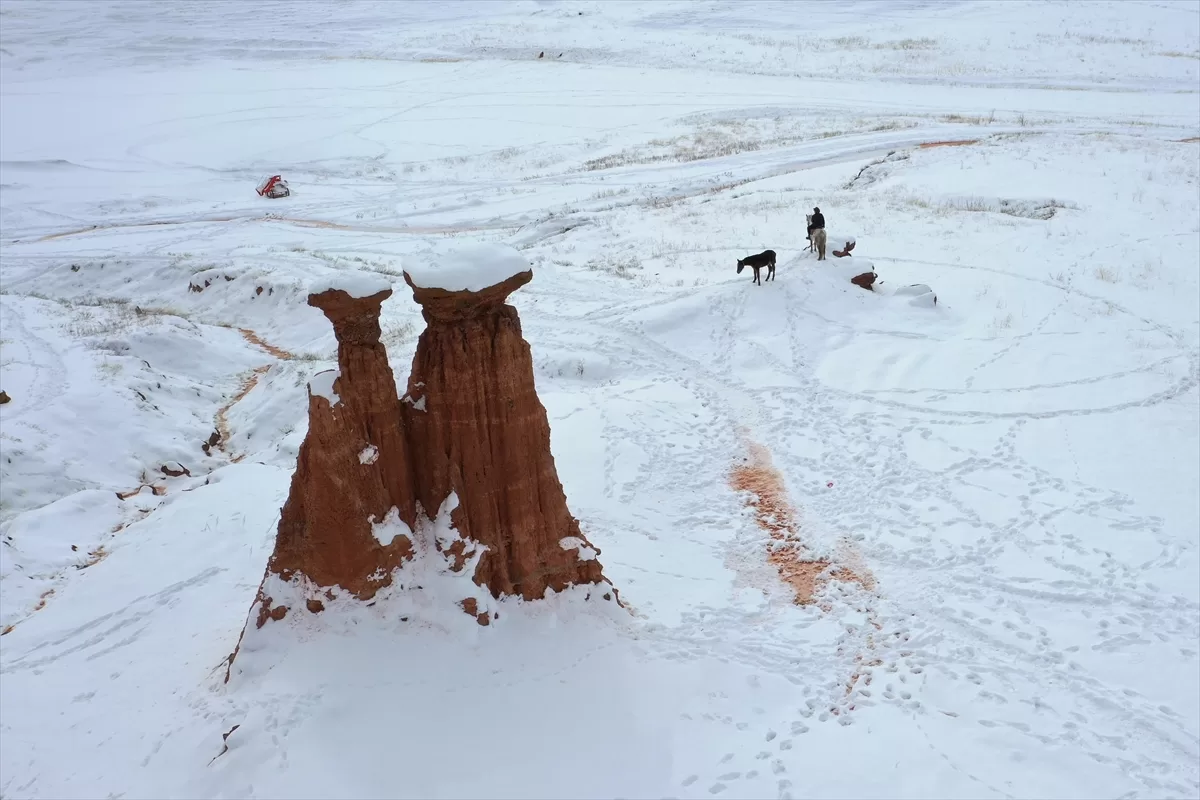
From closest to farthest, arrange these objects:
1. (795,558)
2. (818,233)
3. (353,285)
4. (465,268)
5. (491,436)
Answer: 1. (353,285)
2. (465,268)
3. (491,436)
4. (795,558)
5. (818,233)

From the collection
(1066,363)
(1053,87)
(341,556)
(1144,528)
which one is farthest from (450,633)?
(1053,87)

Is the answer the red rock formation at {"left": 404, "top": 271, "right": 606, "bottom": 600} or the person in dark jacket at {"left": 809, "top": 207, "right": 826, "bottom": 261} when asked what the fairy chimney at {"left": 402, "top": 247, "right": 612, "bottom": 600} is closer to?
the red rock formation at {"left": 404, "top": 271, "right": 606, "bottom": 600}

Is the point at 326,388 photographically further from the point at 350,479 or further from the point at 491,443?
the point at 491,443

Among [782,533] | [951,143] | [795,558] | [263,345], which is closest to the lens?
→ [795,558]

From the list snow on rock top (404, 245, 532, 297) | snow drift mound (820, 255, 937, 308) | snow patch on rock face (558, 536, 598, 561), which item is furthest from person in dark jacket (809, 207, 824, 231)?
snow on rock top (404, 245, 532, 297)

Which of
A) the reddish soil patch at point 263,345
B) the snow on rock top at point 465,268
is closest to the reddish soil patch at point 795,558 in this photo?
the snow on rock top at point 465,268

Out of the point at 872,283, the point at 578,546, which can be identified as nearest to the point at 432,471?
the point at 578,546
